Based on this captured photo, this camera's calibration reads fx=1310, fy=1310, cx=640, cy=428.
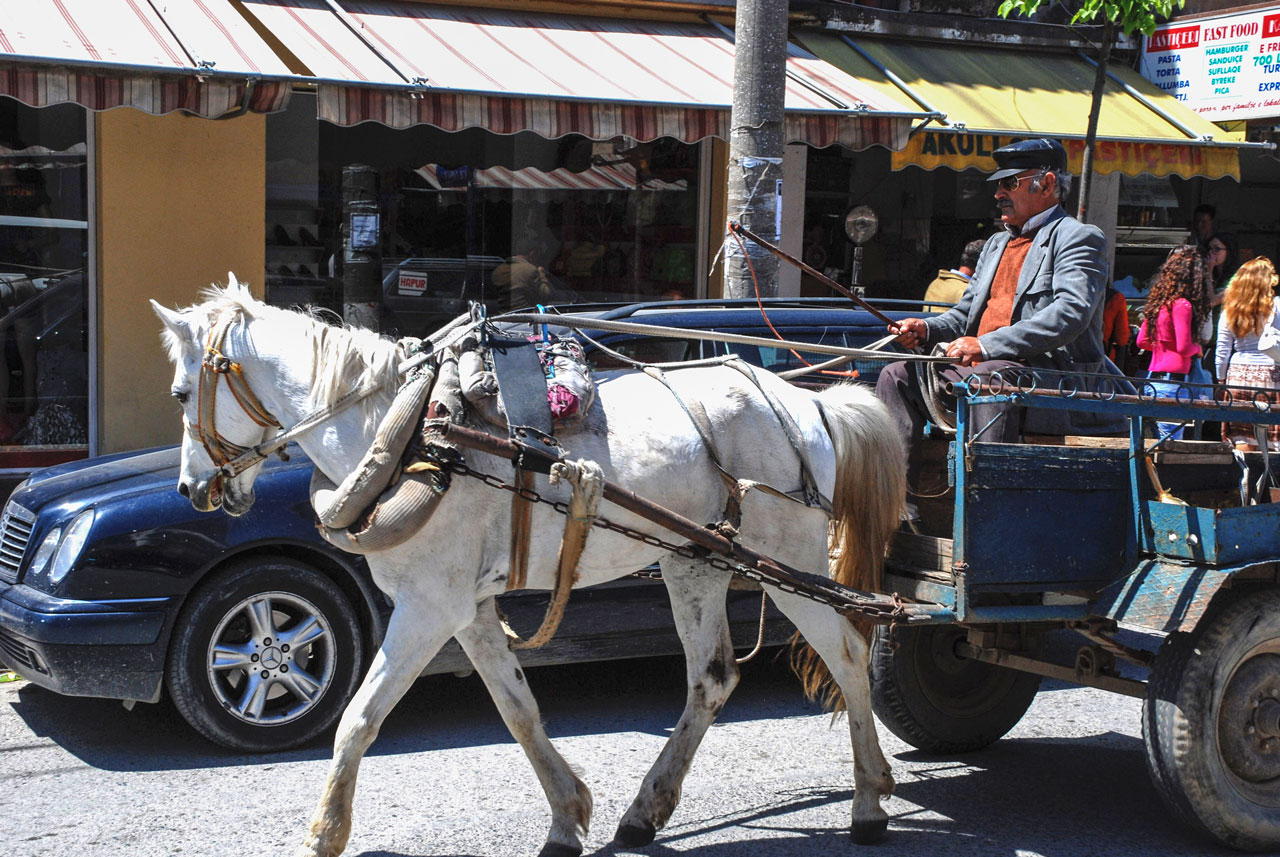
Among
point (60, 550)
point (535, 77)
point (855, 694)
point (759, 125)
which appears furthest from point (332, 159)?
point (855, 694)

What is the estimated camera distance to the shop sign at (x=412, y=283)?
10.3m

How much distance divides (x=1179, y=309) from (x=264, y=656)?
6.55 metres

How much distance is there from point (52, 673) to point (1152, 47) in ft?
37.6

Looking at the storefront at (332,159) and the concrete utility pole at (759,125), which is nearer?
the concrete utility pole at (759,125)

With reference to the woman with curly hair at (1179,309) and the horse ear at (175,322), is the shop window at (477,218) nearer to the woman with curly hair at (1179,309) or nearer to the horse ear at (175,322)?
the woman with curly hair at (1179,309)

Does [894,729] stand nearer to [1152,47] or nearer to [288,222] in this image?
[288,222]

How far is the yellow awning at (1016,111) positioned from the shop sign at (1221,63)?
235 mm

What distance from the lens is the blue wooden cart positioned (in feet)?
13.4

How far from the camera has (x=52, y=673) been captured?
4797 millimetres

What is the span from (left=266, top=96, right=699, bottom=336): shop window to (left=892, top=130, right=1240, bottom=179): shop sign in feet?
6.67

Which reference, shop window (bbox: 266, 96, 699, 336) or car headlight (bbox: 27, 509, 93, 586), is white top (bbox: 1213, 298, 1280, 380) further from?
car headlight (bbox: 27, 509, 93, 586)

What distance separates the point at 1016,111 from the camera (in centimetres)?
1083

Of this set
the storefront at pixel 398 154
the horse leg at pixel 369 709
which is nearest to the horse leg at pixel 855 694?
the horse leg at pixel 369 709

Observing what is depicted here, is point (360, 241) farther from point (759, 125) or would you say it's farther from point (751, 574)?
point (751, 574)
